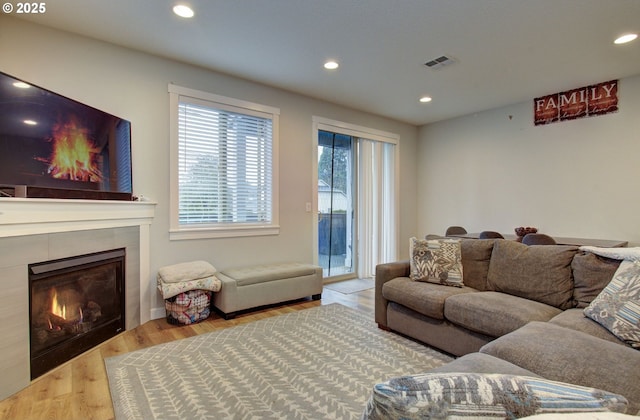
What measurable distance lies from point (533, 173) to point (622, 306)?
315cm

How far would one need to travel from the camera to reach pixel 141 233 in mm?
3057

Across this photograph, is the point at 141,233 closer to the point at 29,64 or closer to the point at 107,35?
the point at 29,64

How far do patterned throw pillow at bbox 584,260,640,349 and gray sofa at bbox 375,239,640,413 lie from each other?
45 millimetres

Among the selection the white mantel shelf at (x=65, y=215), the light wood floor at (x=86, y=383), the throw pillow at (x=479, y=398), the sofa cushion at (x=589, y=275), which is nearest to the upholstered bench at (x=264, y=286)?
the light wood floor at (x=86, y=383)

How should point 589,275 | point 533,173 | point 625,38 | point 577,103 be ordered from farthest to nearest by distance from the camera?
1. point 533,173
2. point 577,103
3. point 625,38
4. point 589,275

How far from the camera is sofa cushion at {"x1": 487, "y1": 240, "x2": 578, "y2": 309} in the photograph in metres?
2.26

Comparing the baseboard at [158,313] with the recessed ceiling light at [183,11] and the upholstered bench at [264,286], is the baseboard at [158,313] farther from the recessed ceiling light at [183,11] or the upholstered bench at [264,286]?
the recessed ceiling light at [183,11]

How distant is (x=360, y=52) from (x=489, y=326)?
2655 millimetres

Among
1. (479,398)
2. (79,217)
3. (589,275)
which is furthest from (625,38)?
(79,217)

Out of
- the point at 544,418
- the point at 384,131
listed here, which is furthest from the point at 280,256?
the point at 544,418

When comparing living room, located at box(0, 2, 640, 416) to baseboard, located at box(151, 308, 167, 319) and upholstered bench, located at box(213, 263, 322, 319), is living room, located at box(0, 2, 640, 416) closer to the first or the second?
baseboard, located at box(151, 308, 167, 319)

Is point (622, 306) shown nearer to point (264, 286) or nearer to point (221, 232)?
point (264, 286)

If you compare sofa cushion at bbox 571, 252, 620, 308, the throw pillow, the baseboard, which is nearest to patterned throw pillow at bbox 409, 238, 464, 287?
sofa cushion at bbox 571, 252, 620, 308

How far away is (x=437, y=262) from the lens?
2865 millimetres
